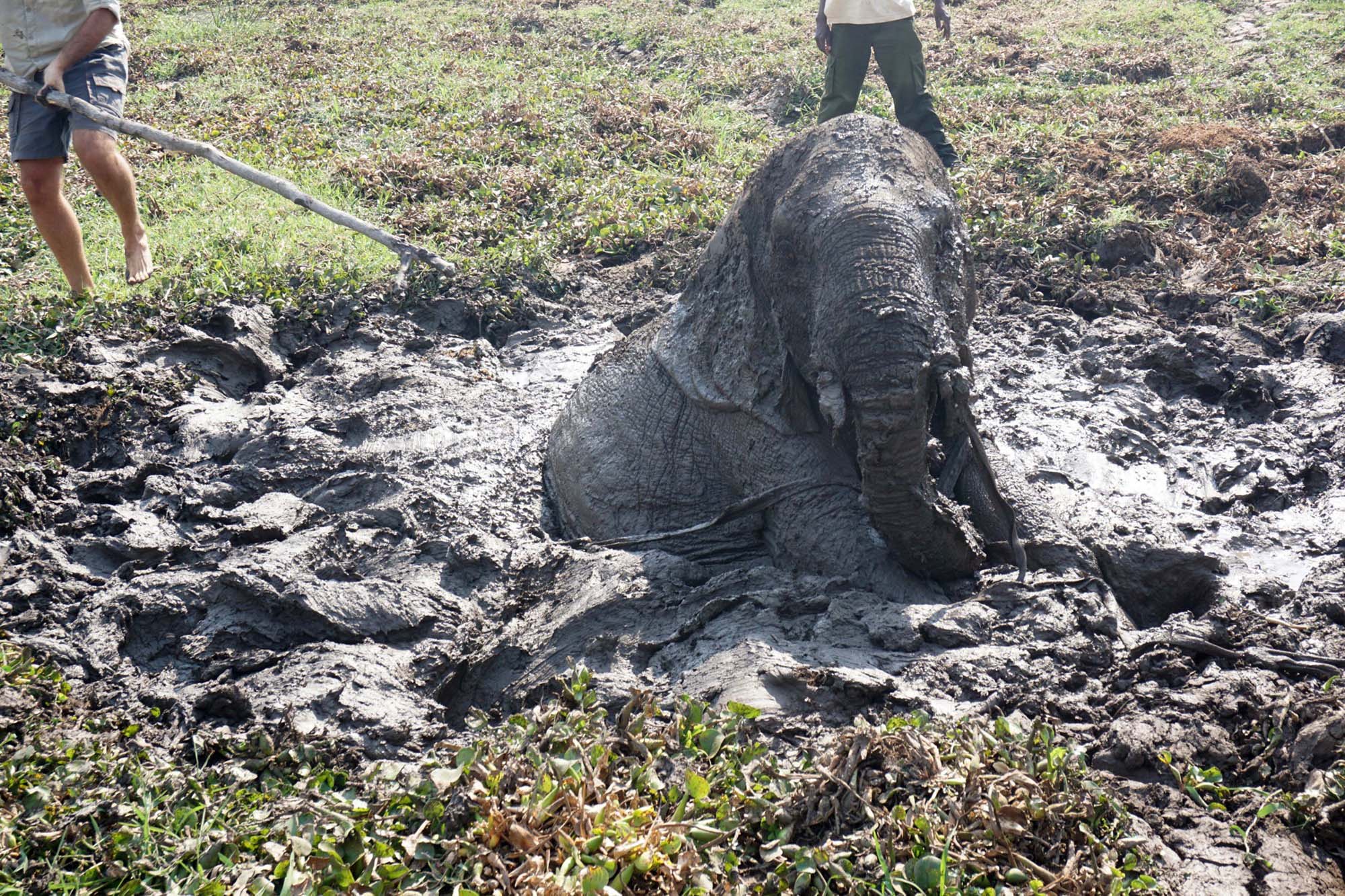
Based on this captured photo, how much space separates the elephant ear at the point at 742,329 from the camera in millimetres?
3936

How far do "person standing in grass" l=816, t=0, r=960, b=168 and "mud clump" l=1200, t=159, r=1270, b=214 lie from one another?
5.78 feet

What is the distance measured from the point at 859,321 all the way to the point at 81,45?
501cm

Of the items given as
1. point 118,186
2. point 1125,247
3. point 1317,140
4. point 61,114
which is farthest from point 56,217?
point 1317,140

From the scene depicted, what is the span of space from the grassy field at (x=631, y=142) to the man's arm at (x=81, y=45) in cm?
121

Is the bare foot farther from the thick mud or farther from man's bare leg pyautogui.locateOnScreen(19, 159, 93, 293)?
the thick mud

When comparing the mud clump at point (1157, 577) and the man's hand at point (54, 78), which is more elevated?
the man's hand at point (54, 78)

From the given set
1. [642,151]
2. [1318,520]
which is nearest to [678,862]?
[1318,520]

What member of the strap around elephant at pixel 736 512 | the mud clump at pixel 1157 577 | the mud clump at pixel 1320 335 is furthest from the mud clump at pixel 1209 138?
the strap around elephant at pixel 736 512

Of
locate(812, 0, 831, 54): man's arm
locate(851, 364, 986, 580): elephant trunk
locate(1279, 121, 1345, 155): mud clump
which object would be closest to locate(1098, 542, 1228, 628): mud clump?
locate(851, 364, 986, 580): elephant trunk

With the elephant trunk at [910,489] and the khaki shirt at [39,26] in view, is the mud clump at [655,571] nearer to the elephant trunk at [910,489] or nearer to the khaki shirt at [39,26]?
the elephant trunk at [910,489]

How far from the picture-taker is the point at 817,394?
149 inches

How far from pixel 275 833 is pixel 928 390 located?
7.43 ft

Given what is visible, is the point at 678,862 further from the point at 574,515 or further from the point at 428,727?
the point at 574,515

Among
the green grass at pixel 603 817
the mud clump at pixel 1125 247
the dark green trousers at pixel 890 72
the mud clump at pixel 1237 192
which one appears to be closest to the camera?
the green grass at pixel 603 817
